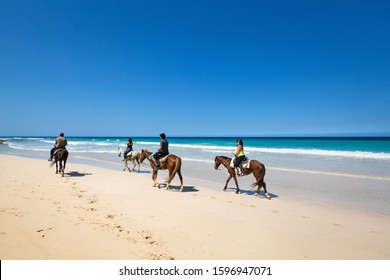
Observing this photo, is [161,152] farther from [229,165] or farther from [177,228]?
[177,228]

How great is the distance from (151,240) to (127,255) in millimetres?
668

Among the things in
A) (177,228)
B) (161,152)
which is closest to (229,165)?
(161,152)

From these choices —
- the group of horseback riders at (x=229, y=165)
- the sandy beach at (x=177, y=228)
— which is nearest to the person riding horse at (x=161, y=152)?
the group of horseback riders at (x=229, y=165)

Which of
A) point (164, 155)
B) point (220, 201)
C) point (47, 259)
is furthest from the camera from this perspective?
point (164, 155)

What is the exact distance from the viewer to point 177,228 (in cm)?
497

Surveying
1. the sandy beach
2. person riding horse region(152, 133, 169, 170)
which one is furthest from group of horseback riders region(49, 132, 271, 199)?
the sandy beach

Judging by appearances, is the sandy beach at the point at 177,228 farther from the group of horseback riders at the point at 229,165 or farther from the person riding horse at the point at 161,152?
the person riding horse at the point at 161,152

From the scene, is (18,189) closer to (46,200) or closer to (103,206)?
(46,200)

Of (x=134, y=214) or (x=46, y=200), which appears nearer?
(x=134, y=214)

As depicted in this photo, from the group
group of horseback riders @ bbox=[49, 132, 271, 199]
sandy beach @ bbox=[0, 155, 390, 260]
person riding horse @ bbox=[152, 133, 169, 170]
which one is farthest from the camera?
person riding horse @ bbox=[152, 133, 169, 170]

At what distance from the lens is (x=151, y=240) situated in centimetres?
429

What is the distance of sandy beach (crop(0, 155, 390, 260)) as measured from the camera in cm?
387

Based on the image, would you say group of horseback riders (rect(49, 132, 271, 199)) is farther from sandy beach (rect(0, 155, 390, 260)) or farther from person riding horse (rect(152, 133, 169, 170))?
sandy beach (rect(0, 155, 390, 260))
